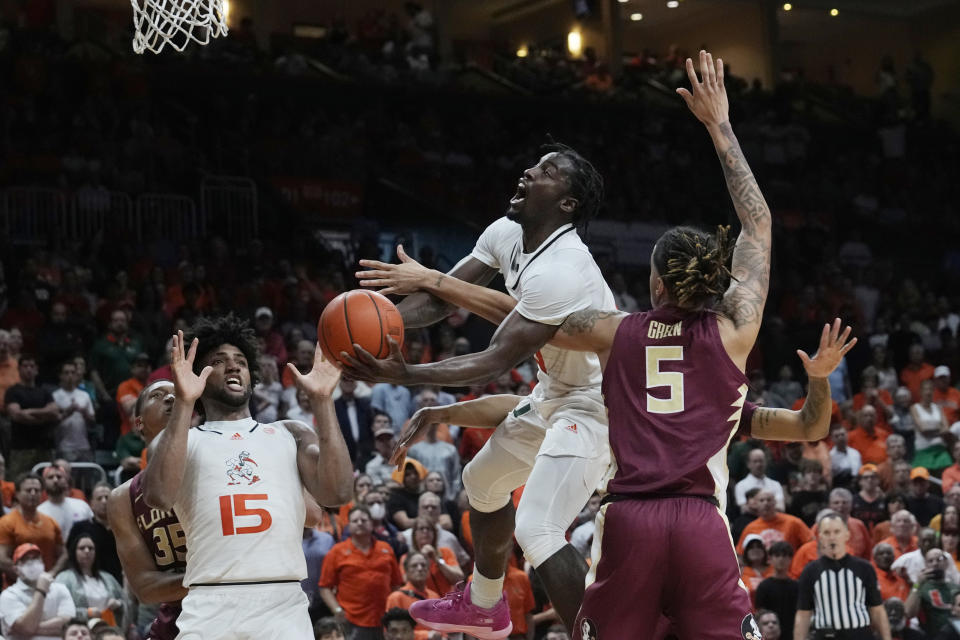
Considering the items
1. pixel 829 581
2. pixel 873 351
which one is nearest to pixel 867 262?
pixel 873 351

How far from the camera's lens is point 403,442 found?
680cm

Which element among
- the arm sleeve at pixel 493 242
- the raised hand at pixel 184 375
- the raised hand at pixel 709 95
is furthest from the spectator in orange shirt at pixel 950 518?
the raised hand at pixel 184 375

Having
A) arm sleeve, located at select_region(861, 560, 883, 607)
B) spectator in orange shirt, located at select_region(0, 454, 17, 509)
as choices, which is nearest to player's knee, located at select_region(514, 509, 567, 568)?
arm sleeve, located at select_region(861, 560, 883, 607)

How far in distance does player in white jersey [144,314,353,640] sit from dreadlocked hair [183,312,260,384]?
104 mm

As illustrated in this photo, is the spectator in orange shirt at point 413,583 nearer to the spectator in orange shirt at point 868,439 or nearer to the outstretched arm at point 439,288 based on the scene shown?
the outstretched arm at point 439,288

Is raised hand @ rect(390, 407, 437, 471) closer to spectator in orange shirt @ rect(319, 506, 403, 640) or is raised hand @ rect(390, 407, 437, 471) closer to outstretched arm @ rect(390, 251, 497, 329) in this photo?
outstretched arm @ rect(390, 251, 497, 329)

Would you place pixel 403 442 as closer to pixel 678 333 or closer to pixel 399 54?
pixel 678 333

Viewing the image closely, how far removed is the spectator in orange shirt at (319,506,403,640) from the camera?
1084 cm

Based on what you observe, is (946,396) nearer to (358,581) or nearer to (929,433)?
(929,433)

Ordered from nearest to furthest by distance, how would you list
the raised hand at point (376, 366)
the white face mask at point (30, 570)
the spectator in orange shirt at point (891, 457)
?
the raised hand at point (376, 366) < the white face mask at point (30, 570) < the spectator in orange shirt at point (891, 457)

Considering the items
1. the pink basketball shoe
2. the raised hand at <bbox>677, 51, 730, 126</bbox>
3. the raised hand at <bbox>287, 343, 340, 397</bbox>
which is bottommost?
the pink basketball shoe

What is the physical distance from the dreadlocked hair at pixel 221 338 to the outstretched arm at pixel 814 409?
208 centimetres

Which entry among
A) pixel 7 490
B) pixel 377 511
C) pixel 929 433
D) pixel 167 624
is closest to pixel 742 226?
pixel 167 624

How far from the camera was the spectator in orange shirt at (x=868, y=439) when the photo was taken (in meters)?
14.7
